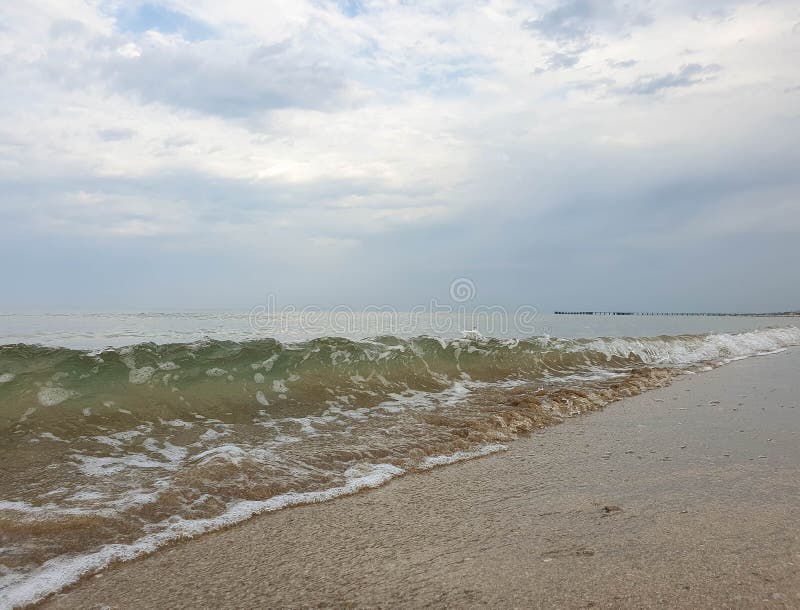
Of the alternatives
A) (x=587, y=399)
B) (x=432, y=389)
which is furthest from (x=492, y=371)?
A: (x=587, y=399)

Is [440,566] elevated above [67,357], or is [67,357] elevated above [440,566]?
[67,357]

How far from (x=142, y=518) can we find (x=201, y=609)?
1464 mm

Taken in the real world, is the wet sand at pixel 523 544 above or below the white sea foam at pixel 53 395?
below

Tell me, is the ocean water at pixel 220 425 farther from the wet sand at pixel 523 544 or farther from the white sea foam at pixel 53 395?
the wet sand at pixel 523 544

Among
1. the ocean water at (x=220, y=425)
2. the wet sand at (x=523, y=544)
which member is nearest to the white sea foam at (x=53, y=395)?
the ocean water at (x=220, y=425)

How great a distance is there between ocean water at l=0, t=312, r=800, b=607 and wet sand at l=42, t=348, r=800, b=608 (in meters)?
0.40

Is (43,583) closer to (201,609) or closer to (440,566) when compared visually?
(201,609)

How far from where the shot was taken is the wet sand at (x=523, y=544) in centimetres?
261

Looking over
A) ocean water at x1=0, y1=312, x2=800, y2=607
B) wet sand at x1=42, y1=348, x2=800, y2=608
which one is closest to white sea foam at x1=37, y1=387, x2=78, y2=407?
ocean water at x1=0, y1=312, x2=800, y2=607

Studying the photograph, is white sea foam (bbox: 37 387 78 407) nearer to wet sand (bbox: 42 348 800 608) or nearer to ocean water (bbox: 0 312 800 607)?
ocean water (bbox: 0 312 800 607)

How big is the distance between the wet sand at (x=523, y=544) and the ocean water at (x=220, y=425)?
401mm

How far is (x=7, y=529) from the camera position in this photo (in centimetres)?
349

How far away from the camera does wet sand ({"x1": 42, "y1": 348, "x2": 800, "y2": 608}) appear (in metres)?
2.61

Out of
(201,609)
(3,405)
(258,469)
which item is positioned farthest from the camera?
(3,405)
